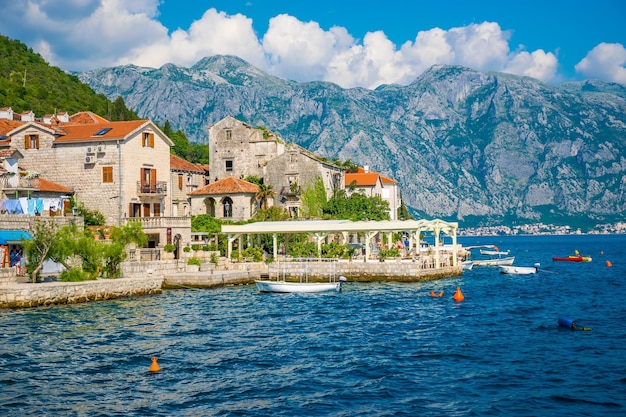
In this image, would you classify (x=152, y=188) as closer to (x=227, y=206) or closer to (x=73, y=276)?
(x=227, y=206)

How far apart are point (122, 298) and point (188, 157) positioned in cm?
7766

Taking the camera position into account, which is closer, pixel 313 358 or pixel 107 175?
pixel 313 358

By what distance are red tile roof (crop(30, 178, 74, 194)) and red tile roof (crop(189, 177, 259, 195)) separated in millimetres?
18695

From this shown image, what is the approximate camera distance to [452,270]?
67062 millimetres

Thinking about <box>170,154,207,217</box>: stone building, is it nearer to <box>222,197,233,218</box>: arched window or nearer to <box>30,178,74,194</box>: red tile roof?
<box>222,197,233,218</box>: arched window

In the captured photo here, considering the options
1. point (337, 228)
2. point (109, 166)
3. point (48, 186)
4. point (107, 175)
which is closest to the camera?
point (48, 186)

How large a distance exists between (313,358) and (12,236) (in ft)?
92.3

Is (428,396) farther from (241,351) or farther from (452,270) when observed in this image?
(452,270)

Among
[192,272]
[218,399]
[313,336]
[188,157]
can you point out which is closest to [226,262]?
[192,272]

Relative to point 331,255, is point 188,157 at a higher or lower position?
higher

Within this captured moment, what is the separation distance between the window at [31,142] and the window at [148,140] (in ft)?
33.0

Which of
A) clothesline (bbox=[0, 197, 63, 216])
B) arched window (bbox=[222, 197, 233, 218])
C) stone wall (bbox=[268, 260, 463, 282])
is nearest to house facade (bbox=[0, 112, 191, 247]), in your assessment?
clothesline (bbox=[0, 197, 63, 216])

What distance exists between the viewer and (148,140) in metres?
65.2

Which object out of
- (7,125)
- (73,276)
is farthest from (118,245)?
(7,125)
